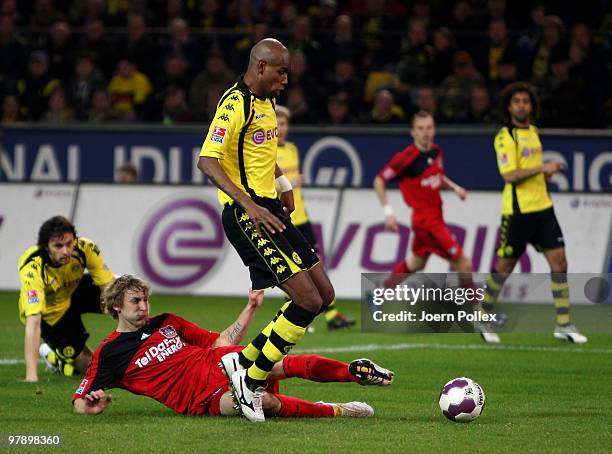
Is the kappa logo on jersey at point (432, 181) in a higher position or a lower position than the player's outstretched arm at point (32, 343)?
higher

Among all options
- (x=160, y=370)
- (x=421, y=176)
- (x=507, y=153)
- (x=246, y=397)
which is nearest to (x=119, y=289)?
(x=160, y=370)

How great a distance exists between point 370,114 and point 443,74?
1286 millimetres

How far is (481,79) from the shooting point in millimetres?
19422

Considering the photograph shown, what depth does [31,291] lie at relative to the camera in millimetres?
10477

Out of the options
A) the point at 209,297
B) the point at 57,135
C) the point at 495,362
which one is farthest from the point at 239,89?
the point at 57,135

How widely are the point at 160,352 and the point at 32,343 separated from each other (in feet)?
6.36

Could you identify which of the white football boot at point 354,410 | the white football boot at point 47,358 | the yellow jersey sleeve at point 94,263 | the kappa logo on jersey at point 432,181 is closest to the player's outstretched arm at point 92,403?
the white football boot at point 354,410

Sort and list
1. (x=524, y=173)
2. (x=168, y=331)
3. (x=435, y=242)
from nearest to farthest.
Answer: (x=168, y=331)
(x=524, y=173)
(x=435, y=242)

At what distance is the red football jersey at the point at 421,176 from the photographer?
14.8 metres

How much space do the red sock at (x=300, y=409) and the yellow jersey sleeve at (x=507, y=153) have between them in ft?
17.3

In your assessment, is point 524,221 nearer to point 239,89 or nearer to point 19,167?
point 239,89

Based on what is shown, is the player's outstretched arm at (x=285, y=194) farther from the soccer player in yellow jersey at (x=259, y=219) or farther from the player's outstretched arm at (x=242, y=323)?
the player's outstretched arm at (x=242, y=323)

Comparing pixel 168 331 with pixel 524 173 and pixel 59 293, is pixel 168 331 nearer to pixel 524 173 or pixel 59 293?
pixel 59 293

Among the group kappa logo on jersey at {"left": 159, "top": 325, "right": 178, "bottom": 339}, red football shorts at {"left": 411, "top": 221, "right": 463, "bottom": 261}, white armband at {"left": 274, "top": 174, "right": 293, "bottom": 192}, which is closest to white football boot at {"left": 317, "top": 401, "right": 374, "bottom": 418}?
kappa logo on jersey at {"left": 159, "top": 325, "right": 178, "bottom": 339}
